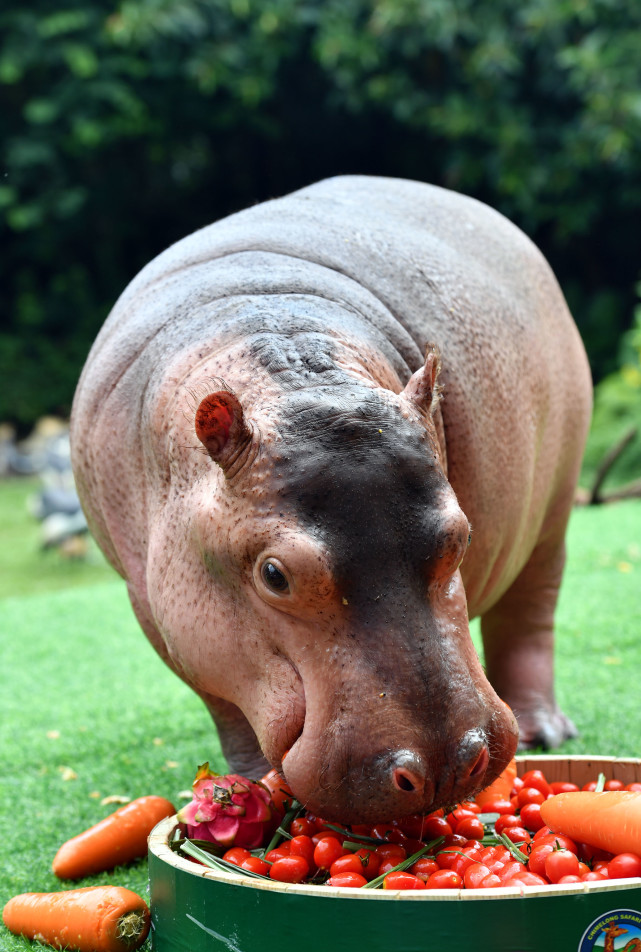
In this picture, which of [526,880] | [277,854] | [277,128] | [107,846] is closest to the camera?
[526,880]

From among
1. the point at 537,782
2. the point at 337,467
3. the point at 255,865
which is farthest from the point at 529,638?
the point at 337,467

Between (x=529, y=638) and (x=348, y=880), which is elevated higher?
(x=348, y=880)

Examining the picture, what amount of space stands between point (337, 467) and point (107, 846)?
1.29 m

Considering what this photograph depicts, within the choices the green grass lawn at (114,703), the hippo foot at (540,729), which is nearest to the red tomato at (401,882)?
the green grass lawn at (114,703)

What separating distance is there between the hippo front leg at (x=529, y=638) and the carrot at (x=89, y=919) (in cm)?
166

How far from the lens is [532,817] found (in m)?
2.32

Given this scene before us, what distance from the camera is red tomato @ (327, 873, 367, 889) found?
1.90 m

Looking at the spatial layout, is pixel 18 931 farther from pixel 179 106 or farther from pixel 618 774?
pixel 179 106

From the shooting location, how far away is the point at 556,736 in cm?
356

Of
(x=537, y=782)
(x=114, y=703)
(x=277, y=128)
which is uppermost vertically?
→ (x=277, y=128)

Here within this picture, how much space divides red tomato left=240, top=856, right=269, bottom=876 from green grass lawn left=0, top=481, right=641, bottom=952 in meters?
0.64

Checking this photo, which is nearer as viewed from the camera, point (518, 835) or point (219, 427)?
point (219, 427)

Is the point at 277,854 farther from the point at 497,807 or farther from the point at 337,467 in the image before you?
the point at 337,467

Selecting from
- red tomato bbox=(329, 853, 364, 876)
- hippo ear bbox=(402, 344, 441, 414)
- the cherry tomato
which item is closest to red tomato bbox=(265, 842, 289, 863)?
red tomato bbox=(329, 853, 364, 876)
